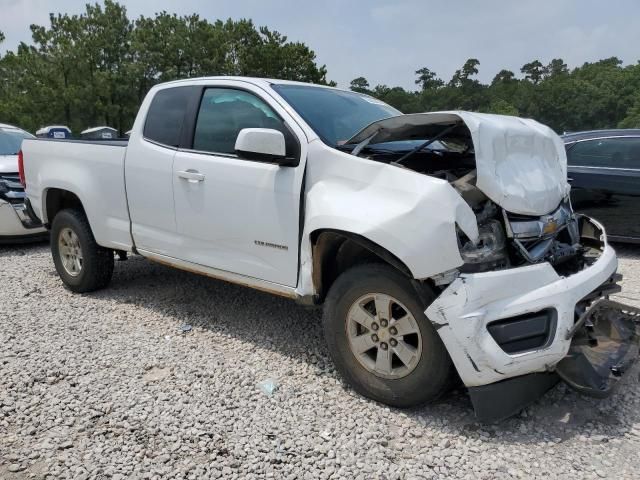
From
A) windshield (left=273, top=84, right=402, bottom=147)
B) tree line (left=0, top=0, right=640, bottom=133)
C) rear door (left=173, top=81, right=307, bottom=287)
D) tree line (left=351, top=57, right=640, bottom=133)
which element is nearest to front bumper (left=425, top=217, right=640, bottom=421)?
rear door (left=173, top=81, right=307, bottom=287)

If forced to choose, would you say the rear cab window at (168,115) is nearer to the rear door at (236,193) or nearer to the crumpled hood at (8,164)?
the rear door at (236,193)

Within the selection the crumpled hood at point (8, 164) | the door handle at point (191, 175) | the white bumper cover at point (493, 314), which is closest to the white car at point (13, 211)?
the crumpled hood at point (8, 164)

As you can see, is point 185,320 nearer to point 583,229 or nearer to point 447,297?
point 447,297

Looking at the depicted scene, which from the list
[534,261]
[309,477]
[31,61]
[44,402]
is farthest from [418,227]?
[31,61]

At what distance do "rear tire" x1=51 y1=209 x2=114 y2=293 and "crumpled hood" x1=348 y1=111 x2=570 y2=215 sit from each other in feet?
9.85

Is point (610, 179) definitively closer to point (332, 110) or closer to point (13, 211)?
point (332, 110)

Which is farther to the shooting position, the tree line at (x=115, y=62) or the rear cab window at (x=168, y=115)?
the tree line at (x=115, y=62)

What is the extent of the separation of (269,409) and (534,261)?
1690 millimetres

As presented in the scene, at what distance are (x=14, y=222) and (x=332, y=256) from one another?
18.9 ft

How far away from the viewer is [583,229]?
364 centimetres

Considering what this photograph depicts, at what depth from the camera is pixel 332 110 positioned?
374cm

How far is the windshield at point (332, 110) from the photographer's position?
11.2ft

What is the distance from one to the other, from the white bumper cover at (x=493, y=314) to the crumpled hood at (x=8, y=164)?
6.90 metres

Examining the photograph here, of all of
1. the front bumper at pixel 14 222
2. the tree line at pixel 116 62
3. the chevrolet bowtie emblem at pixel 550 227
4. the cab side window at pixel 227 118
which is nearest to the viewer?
the chevrolet bowtie emblem at pixel 550 227
